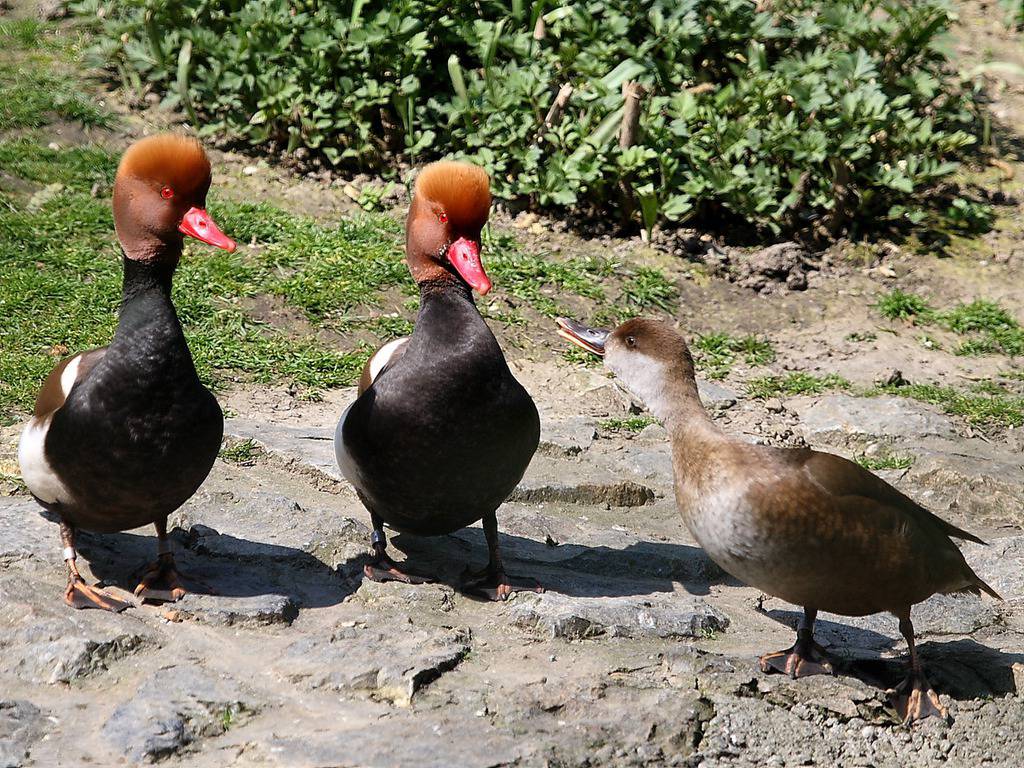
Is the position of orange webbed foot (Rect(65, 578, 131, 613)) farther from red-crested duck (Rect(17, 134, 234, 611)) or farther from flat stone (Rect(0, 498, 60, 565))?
flat stone (Rect(0, 498, 60, 565))

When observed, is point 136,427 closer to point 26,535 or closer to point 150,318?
point 150,318

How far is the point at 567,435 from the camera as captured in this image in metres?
5.64

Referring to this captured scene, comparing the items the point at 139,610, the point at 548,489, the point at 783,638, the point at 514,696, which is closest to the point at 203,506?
the point at 139,610

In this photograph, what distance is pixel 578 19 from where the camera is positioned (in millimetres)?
7535

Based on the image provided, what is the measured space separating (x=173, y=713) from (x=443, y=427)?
1.22 metres

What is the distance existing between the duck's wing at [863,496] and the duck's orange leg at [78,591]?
2.00m

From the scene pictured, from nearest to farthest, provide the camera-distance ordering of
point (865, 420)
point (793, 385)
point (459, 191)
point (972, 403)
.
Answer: point (459, 191)
point (865, 420)
point (972, 403)
point (793, 385)

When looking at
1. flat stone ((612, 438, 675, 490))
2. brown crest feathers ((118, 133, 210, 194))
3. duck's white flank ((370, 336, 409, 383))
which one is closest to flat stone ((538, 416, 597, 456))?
flat stone ((612, 438, 675, 490))

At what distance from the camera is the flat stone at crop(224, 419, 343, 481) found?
5004mm

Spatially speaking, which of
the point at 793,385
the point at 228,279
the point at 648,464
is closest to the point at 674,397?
the point at 648,464

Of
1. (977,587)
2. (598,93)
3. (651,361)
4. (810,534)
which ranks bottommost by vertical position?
(977,587)

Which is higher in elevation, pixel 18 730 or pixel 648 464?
pixel 18 730

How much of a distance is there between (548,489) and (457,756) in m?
2.30

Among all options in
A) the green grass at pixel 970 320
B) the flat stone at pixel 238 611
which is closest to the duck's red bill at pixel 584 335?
the flat stone at pixel 238 611
